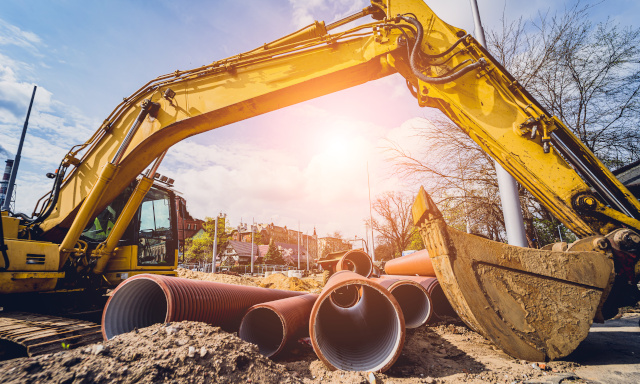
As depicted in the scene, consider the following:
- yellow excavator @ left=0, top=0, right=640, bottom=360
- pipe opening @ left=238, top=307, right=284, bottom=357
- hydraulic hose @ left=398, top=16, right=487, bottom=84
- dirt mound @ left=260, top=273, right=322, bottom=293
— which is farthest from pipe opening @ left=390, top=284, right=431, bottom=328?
dirt mound @ left=260, top=273, right=322, bottom=293

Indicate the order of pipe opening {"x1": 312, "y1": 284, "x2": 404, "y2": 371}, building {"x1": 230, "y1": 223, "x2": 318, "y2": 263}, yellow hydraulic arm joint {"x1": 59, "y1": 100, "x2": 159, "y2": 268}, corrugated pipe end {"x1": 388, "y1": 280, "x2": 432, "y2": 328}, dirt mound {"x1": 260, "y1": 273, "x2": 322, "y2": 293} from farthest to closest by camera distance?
1. building {"x1": 230, "y1": 223, "x2": 318, "y2": 263}
2. dirt mound {"x1": 260, "y1": 273, "x2": 322, "y2": 293}
3. corrugated pipe end {"x1": 388, "y1": 280, "x2": 432, "y2": 328}
4. yellow hydraulic arm joint {"x1": 59, "y1": 100, "x2": 159, "y2": 268}
5. pipe opening {"x1": 312, "y1": 284, "x2": 404, "y2": 371}

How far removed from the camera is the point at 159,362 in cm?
204

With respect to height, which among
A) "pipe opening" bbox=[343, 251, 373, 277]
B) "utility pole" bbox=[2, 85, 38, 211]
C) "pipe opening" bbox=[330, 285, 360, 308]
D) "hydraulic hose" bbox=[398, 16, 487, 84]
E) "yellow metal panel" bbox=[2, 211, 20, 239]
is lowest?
"pipe opening" bbox=[330, 285, 360, 308]

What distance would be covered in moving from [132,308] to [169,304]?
93cm

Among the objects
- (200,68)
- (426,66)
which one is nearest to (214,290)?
(200,68)

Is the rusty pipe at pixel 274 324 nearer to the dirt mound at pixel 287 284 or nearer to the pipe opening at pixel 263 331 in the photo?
the pipe opening at pixel 263 331

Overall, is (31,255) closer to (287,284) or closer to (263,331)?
(263,331)

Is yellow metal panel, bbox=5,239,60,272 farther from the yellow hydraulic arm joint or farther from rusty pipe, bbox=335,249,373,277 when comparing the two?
rusty pipe, bbox=335,249,373,277

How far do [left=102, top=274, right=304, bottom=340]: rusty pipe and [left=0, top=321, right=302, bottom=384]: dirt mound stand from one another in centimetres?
51

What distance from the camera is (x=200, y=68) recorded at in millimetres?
4488

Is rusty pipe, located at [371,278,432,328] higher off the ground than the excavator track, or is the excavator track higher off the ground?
the excavator track

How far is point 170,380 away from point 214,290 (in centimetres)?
196

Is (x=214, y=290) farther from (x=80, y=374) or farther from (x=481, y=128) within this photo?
(x=481, y=128)

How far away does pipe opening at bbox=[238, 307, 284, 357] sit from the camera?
3.71 m
